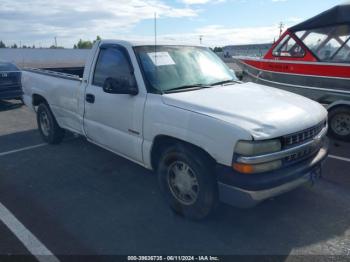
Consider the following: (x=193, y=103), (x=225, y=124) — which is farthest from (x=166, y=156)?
(x=225, y=124)

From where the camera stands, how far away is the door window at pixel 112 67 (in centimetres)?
403

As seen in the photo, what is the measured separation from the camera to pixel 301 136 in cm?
321

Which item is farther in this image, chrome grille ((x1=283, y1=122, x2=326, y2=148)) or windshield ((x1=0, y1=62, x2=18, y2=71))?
windshield ((x1=0, y1=62, x2=18, y2=71))

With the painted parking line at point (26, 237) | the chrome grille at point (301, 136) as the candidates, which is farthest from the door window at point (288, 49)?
the painted parking line at point (26, 237)

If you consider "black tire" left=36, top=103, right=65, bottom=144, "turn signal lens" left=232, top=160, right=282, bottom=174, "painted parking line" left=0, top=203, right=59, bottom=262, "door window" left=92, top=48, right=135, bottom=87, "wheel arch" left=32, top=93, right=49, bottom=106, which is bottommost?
"painted parking line" left=0, top=203, right=59, bottom=262

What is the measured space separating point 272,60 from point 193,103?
505 centimetres

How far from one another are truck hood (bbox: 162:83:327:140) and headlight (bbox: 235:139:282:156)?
0.06 metres

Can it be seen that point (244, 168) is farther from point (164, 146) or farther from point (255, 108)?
point (164, 146)

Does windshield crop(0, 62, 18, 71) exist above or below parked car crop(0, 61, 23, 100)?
above

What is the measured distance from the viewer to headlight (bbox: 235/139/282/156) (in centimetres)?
282

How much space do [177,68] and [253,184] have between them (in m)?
1.81

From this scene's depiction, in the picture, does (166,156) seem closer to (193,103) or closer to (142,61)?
(193,103)

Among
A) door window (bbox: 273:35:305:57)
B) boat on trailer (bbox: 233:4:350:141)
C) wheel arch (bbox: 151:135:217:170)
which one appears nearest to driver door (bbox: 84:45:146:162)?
wheel arch (bbox: 151:135:217:170)

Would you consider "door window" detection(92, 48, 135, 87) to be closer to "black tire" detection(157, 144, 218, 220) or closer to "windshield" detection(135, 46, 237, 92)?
"windshield" detection(135, 46, 237, 92)
